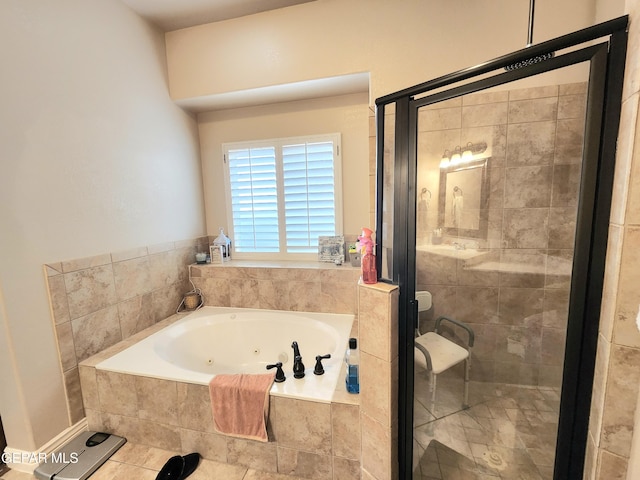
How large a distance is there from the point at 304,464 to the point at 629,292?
5.12 ft

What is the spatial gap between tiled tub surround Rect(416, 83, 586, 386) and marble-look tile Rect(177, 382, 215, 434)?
4.52ft

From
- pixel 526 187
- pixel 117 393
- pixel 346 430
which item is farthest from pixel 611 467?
pixel 117 393

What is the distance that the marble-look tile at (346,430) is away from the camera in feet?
4.32

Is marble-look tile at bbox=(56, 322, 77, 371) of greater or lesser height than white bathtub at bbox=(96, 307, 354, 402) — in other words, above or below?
above

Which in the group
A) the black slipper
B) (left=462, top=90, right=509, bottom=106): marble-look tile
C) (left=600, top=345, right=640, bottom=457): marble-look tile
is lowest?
the black slipper

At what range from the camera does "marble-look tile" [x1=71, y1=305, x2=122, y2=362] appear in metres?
1.73

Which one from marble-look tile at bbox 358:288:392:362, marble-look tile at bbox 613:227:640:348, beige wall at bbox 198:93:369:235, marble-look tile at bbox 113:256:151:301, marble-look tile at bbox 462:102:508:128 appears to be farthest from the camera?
beige wall at bbox 198:93:369:235

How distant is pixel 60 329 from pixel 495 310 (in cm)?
275

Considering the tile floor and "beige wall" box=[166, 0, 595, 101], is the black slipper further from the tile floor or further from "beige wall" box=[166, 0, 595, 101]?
"beige wall" box=[166, 0, 595, 101]

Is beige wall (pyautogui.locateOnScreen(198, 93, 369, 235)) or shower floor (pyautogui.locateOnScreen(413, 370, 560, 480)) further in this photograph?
beige wall (pyautogui.locateOnScreen(198, 93, 369, 235))

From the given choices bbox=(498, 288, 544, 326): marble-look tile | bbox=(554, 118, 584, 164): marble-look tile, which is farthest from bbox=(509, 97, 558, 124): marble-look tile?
bbox=(498, 288, 544, 326): marble-look tile

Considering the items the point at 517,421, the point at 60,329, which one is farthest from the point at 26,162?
the point at 517,421

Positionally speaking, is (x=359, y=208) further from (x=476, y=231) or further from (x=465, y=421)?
(x=465, y=421)

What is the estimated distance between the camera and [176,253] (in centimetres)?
251
